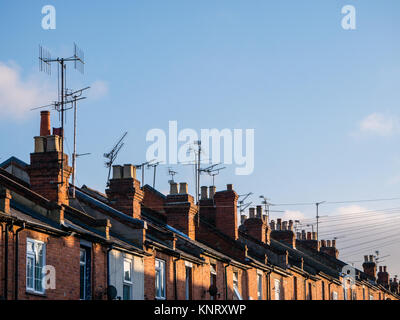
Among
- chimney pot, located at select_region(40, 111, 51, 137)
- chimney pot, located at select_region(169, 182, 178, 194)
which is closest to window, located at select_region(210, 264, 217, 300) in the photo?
chimney pot, located at select_region(169, 182, 178, 194)

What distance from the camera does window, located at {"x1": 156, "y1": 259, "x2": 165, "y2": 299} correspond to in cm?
3369

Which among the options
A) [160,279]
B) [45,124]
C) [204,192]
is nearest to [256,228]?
[204,192]

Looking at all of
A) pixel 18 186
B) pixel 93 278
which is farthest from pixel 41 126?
pixel 93 278

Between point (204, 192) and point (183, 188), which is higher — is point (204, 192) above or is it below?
above

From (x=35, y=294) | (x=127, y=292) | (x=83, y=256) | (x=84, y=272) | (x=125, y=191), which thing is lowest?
(x=35, y=294)

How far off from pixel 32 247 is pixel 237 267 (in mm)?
19577

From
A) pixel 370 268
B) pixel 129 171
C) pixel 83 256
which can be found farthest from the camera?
pixel 370 268

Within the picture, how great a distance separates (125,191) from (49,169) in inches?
224

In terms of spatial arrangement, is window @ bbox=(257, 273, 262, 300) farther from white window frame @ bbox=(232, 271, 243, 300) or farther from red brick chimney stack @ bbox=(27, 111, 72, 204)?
red brick chimney stack @ bbox=(27, 111, 72, 204)

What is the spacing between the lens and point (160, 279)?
111 feet

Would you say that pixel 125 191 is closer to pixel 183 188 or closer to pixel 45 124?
pixel 45 124

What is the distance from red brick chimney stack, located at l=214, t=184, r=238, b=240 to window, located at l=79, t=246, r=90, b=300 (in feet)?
65.3

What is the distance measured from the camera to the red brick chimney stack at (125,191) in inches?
1383

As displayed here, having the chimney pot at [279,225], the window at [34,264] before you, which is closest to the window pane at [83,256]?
the window at [34,264]
